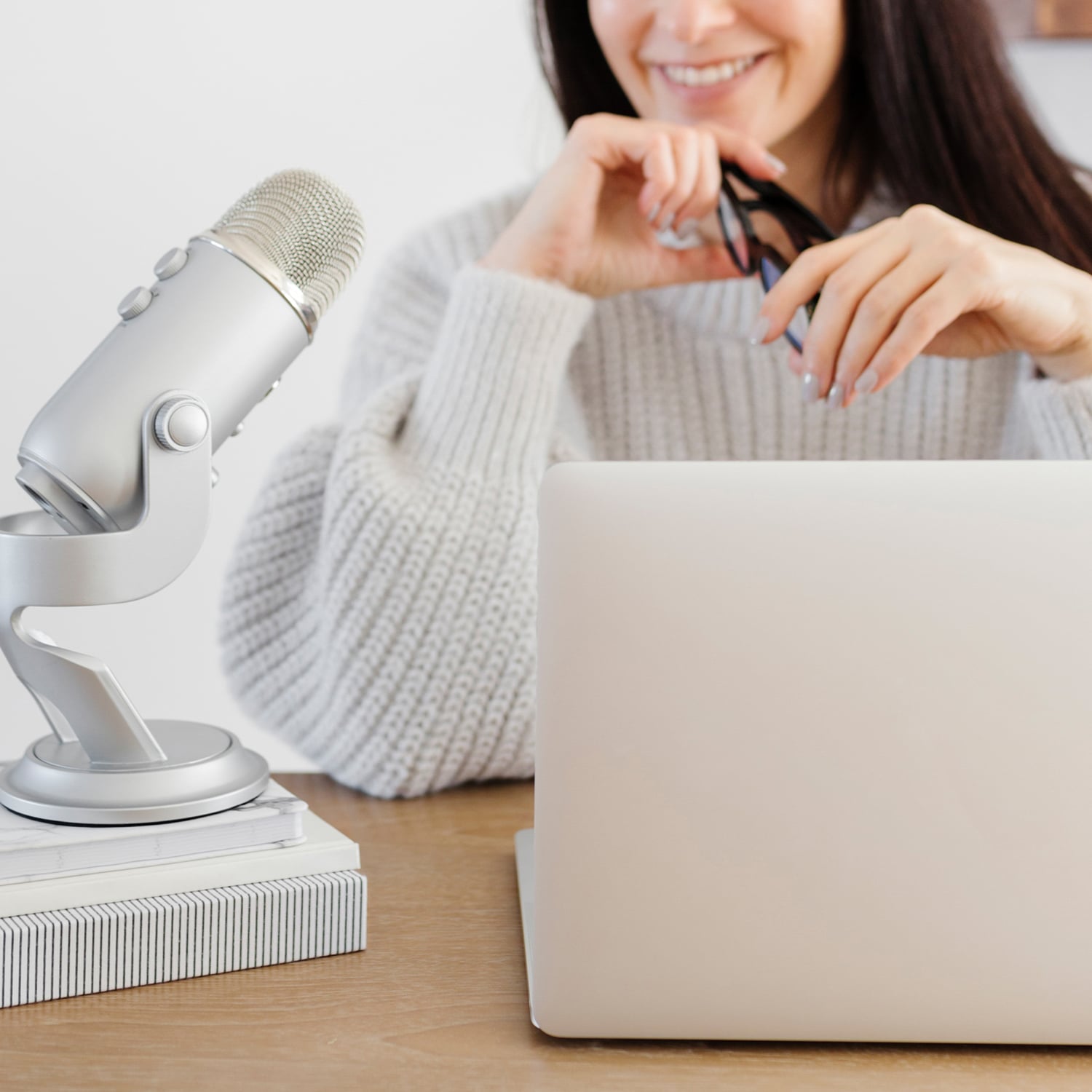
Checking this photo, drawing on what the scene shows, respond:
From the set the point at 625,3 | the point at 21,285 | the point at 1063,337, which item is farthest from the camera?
the point at 21,285

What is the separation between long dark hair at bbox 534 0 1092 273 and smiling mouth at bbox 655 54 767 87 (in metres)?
0.10

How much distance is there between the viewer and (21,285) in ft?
6.11

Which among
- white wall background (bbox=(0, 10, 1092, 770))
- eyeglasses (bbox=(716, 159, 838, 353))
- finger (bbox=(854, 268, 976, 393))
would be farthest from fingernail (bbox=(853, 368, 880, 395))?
white wall background (bbox=(0, 10, 1092, 770))

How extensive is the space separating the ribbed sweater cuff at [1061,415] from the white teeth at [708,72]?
0.39m

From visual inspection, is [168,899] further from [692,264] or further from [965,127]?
[965,127]

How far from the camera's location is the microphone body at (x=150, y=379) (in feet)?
1.41

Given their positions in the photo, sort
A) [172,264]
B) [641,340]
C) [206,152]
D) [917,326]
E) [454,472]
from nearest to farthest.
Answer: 1. [172,264]
2. [917,326]
3. [454,472]
4. [641,340]
5. [206,152]

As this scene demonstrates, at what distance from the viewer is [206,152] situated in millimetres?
1923

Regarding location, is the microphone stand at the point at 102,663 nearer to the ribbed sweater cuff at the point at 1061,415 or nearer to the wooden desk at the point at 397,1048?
the wooden desk at the point at 397,1048

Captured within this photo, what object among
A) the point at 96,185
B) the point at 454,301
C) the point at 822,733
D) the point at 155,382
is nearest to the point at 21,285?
the point at 96,185

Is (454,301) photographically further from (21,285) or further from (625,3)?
(21,285)

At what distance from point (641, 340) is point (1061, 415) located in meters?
0.42

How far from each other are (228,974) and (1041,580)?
0.33 metres

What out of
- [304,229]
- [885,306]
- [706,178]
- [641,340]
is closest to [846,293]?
[885,306]
